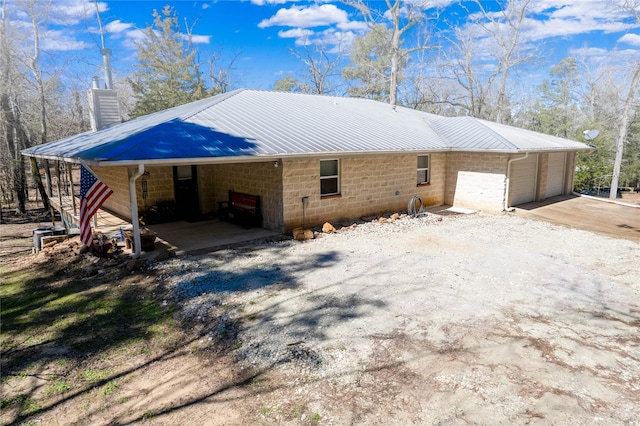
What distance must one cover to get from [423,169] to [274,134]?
20.7 feet

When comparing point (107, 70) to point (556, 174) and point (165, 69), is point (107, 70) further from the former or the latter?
point (556, 174)

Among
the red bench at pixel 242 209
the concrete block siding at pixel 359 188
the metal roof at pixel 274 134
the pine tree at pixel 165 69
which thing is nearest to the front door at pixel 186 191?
the red bench at pixel 242 209

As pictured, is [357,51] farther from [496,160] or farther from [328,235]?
[328,235]

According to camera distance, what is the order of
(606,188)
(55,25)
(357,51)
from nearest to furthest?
(55,25)
(606,188)
(357,51)

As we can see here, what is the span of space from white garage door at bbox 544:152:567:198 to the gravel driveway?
7478 millimetres

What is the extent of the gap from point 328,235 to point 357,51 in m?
28.8

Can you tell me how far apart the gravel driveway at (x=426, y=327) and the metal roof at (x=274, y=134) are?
7.92 feet

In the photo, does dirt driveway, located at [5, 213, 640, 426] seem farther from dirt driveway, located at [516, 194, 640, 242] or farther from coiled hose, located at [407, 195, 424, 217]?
coiled hose, located at [407, 195, 424, 217]

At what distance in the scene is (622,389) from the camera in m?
3.87

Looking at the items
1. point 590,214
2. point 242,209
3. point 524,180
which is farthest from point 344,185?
point 590,214

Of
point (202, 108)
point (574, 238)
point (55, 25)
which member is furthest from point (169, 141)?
point (55, 25)

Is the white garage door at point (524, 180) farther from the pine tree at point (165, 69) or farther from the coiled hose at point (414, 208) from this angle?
the pine tree at point (165, 69)

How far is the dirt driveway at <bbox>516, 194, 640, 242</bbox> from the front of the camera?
11.6 meters

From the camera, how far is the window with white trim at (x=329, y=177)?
1148 cm
